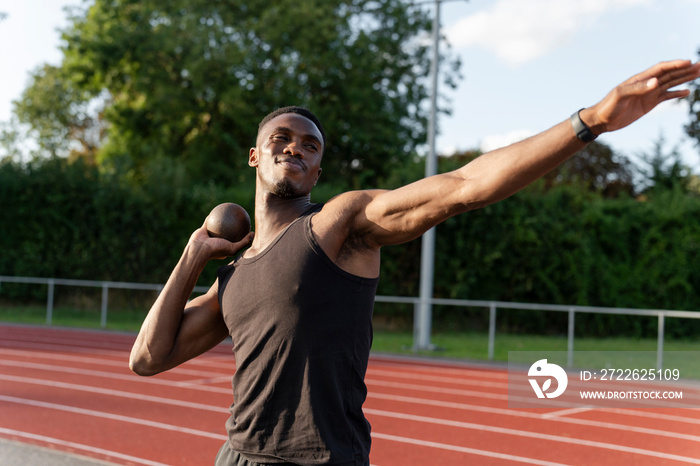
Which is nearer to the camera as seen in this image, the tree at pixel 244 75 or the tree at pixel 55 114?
the tree at pixel 244 75

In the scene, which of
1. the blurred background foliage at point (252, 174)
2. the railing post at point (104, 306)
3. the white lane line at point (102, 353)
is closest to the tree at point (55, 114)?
the blurred background foliage at point (252, 174)

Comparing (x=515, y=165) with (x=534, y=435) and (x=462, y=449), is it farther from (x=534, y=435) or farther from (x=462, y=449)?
(x=534, y=435)

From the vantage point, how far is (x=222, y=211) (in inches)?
91.9

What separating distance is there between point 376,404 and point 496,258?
10234mm

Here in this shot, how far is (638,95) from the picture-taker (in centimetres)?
152

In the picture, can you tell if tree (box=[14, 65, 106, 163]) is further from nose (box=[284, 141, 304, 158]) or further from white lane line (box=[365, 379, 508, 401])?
nose (box=[284, 141, 304, 158])

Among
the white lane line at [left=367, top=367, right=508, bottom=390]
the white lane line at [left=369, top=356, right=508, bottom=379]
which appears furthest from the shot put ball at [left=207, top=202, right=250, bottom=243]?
the white lane line at [left=369, top=356, right=508, bottom=379]

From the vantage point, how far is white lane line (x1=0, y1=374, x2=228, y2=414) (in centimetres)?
783

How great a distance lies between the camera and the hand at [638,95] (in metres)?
1.51

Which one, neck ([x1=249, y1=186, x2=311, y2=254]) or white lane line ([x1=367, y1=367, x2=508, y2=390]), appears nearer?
neck ([x1=249, y1=186, x2=311, y2=254])

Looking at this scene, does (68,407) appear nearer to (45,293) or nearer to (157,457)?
(157,457)

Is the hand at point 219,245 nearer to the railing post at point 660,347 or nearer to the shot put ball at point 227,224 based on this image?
the shot put ball at point 227,224

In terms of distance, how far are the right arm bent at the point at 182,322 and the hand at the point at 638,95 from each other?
1165 millimetres

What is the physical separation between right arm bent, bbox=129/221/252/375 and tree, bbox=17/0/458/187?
18140 millimetres
